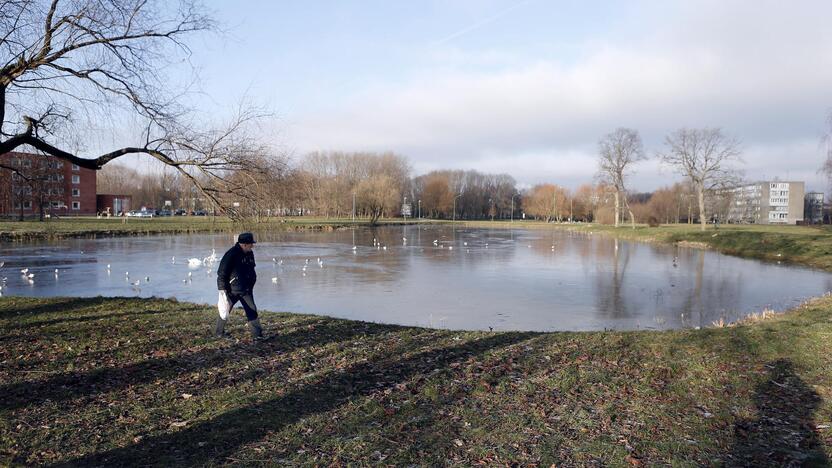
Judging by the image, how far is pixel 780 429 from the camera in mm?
5367

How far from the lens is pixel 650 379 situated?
6715mm

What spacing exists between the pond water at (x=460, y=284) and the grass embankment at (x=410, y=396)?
3.09 metres

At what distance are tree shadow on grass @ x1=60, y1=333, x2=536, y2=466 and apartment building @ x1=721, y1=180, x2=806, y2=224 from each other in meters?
113

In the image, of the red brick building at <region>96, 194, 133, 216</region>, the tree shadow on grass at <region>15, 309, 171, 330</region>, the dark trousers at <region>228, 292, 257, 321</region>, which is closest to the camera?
the dark trousers at <region>228, 292, 257, 321</region>

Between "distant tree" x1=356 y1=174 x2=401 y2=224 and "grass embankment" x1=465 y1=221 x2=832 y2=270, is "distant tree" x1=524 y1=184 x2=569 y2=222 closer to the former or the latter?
"distant tree" x1=356 y1=174 x2=401 y2=224

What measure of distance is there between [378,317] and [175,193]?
572cm

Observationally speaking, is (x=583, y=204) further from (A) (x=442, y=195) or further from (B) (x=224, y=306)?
(B) (x=224, y=306)

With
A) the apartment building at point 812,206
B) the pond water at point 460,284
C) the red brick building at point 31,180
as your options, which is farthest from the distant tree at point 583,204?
the red brick building at point 31,180

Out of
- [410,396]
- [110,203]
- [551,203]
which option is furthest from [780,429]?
[551,203]

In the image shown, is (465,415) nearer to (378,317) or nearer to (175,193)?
(175,193)

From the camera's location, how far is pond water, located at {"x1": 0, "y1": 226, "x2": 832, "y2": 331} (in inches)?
545

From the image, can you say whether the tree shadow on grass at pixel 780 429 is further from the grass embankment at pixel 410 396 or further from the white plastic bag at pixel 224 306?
the white plastic bag at pixel 224 306

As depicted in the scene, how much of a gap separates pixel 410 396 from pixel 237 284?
385cm

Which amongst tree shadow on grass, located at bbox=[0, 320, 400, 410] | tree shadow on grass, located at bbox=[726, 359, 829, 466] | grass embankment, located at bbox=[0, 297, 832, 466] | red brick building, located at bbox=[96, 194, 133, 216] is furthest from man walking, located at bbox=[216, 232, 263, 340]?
red brick building, located at bbox=[96, 194, 133, 216]
